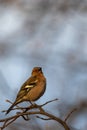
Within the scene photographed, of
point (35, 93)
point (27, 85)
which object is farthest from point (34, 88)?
point (35, 93)

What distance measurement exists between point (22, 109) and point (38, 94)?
204cm

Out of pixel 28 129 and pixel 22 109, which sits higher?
pixel 22 109

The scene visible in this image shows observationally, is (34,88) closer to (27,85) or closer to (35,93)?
(27,85)

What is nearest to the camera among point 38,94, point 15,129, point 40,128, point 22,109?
point 22,109

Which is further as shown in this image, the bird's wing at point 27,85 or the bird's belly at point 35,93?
the bird's wing at point 27,85

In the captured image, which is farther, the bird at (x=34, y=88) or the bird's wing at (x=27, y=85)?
the bird's wing at (x=27, y=85)

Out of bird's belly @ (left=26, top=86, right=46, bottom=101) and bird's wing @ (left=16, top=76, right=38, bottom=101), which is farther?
bird's wing @ (left=16, top=76, right=38, bottom=101)

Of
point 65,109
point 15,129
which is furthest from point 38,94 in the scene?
point 15,129

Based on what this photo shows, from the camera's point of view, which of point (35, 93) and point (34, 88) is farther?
point (34, 88)

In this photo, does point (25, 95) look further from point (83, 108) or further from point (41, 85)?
point (83, 108)

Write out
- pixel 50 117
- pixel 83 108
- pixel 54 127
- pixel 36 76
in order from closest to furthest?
pixel 50 117 → pixel 54 127 → pixel 83 108 → pixel 36 76

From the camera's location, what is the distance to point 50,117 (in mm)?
1767

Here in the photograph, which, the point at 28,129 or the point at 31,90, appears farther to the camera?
the point at 31,90

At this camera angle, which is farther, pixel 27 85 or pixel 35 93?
pixel 27 85
